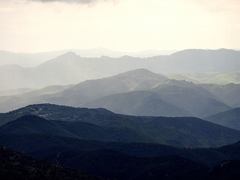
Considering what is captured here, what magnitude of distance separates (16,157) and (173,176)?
70.0 meters

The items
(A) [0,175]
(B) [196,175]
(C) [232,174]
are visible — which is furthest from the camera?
(B) [196,175]

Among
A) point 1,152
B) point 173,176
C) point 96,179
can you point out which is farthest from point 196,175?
point 1,152

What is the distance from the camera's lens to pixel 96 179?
138375mm

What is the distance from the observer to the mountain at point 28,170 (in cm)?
12562

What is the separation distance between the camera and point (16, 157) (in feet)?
481

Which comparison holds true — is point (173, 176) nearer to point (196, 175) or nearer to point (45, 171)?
point (196, 175)

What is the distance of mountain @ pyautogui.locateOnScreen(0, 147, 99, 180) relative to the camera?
12562cm

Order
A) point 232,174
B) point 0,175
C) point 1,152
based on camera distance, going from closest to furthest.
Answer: point 0,175 → point 1,152 → point 232,174

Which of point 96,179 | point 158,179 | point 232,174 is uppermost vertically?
point 96,179

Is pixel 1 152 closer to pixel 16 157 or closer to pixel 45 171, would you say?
pixel 16 157

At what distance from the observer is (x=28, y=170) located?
13162 centimetres

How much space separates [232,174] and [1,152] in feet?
245

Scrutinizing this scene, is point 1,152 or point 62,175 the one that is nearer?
point 62,175

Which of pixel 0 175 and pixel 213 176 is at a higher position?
pixel 0 175
